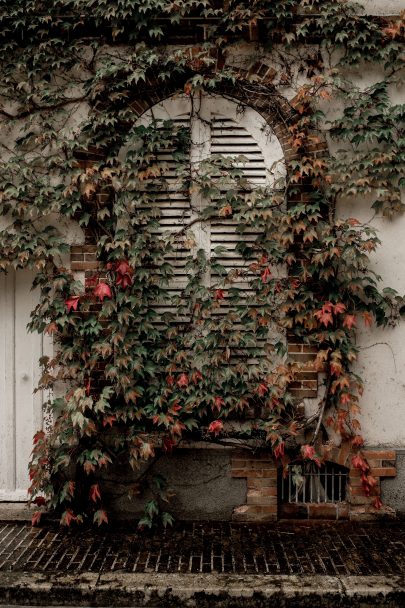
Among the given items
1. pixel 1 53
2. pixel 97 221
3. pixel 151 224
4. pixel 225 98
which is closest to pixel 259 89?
pixel 225 98

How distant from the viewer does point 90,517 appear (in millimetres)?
5434

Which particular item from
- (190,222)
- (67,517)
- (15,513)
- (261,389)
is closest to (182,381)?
(261,389)

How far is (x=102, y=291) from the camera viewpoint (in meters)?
5.14

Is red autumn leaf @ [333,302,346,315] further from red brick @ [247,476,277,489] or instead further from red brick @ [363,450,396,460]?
red brick @ [247,476,277,489]

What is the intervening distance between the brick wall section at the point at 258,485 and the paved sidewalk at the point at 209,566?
0.12 metres

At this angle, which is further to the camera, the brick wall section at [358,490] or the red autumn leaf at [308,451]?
the brick wall section at [358,490]

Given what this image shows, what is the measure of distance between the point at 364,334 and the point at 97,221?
112 inches

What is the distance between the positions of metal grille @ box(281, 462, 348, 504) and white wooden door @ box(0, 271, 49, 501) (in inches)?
104

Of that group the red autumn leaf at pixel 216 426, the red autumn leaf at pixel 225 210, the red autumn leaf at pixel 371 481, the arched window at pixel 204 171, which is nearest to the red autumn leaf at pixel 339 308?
the arched window at pixel 204 171

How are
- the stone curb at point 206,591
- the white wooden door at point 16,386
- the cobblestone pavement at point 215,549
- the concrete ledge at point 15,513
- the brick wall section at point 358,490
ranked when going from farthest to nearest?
the white wooden door at point 16,386 → the concrete ledge at point 15,513 → the brick wall section at point 358,490 → the cobblestone pavement at point 215,549 → the stone curb at point 206,591

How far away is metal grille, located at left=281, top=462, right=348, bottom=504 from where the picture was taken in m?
5.61

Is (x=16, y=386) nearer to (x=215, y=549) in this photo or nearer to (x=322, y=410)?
(x=215, y=549)

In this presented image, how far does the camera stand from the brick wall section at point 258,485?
5.44m

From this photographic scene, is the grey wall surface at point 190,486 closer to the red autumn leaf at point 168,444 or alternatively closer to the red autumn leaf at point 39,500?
the red autumn leaf at point 168,444
